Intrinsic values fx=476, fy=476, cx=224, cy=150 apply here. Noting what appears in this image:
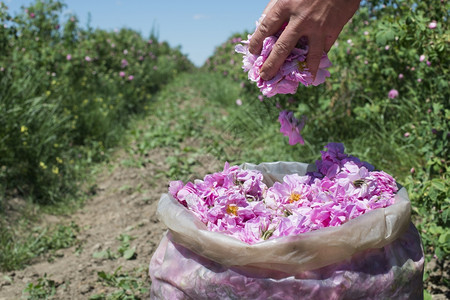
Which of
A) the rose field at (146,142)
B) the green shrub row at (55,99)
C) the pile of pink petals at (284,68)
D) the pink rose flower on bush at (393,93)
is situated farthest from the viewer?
the green shrub row at (55,99)

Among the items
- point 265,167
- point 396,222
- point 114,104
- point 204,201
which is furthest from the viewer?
point 114,104

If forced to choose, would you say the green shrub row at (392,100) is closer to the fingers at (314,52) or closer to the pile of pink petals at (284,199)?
the pile of pink petals at (284,199)

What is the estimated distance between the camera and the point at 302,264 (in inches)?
45.9

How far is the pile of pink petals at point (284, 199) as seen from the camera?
1301mm

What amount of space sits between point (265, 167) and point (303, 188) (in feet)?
1.13

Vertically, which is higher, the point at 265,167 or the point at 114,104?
the point at 114,104

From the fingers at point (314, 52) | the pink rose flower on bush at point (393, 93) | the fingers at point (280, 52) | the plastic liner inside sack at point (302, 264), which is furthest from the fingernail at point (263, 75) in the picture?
the pink rose flower on bush at point (393, 93)

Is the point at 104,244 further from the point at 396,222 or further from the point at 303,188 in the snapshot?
the point at 396,222

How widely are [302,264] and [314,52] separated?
61 cm

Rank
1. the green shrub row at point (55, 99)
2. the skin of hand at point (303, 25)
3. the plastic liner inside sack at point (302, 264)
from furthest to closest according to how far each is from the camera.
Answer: the green shrub row at point (55, 99) → the skin of hand at point (303, 25) → the plastic liner inside sack at point (302, 264)

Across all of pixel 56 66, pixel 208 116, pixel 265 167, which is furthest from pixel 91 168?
pixel 265 167

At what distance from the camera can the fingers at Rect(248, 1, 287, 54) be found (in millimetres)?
1328

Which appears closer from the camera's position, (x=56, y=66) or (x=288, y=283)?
(x=288, y=283)

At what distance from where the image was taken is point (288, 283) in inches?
45.9
